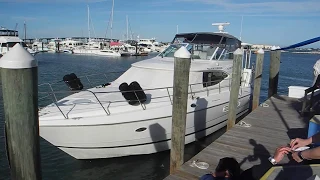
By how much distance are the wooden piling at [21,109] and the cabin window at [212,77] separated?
6.49 meters

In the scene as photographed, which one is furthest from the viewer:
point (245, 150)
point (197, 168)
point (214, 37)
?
point (214, 37)

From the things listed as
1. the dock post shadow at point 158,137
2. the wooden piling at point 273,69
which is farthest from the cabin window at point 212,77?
the wooden piling at point 273,69

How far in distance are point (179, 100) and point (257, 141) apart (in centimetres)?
234

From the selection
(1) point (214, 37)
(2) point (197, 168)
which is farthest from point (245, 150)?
(1) point (214, 37)

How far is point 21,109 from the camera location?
2.48 m

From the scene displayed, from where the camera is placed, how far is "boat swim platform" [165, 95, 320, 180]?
193 inches

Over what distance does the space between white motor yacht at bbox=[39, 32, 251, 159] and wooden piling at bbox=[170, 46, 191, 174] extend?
66.0 inches

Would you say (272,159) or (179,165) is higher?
(272,159)

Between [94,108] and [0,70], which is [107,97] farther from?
[0,70]

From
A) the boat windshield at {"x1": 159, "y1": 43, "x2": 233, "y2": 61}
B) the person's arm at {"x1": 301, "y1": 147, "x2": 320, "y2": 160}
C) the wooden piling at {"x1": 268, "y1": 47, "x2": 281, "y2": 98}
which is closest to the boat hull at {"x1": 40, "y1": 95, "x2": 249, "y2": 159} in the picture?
the boat windshield at {"x1": 159, "y1": 43, "x2": 233, "y2": 61}

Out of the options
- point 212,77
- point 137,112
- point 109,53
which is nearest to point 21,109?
point 137,112

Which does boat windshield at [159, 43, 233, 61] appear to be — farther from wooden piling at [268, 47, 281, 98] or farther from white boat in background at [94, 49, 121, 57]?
white boat in background at [94, 49, 121, 57]

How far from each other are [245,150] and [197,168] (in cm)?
140

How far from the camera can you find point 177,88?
202 inches
